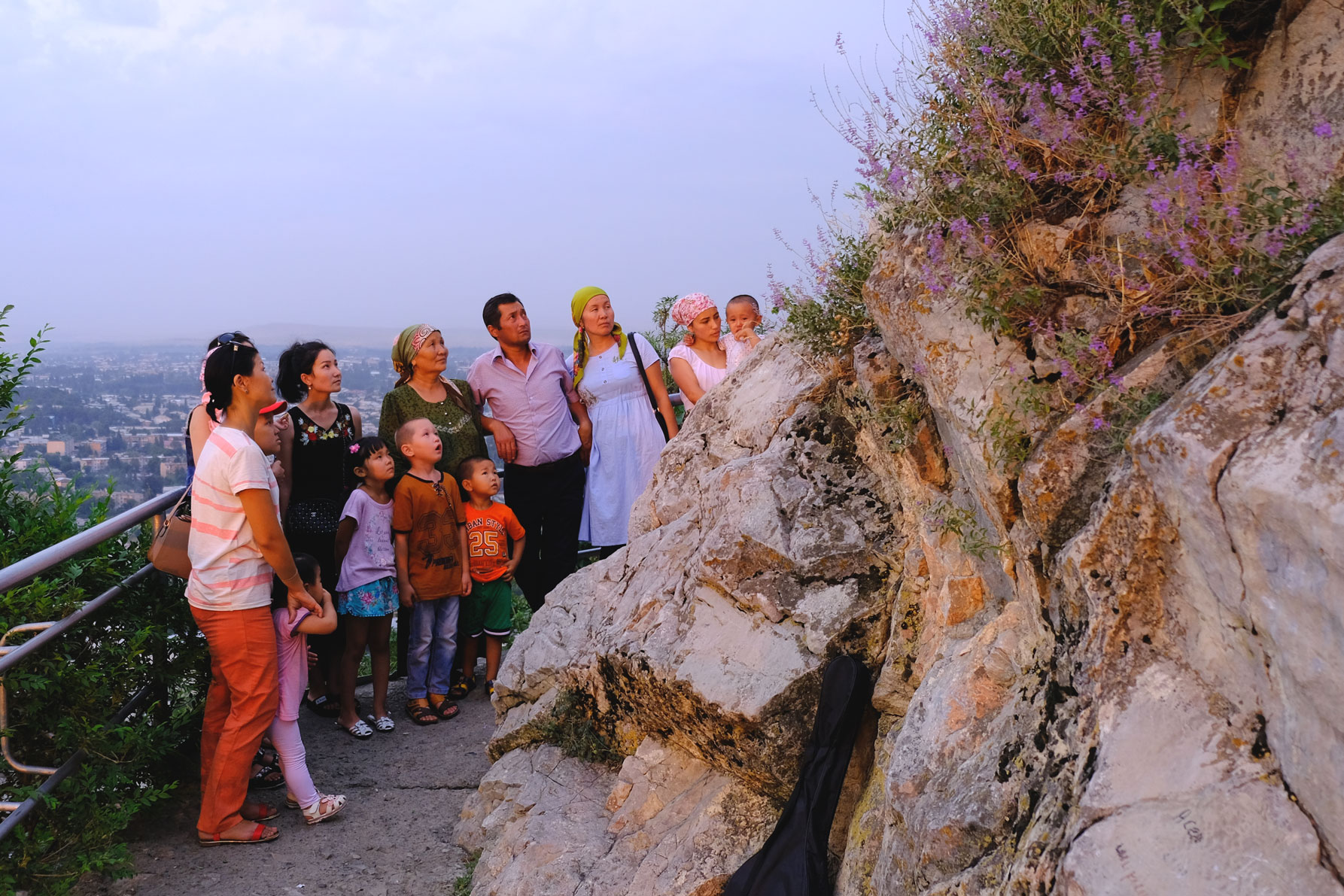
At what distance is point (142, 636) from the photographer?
15.6ft

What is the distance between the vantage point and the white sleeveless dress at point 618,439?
6727mm

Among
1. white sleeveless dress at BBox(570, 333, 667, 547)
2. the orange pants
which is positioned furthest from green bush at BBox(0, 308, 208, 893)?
white sleeveless dress at BBox(570, 333, 667, 547)

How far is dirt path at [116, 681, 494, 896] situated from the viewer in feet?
15.1

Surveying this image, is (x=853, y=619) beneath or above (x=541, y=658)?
above

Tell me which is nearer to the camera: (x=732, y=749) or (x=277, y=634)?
(x=732, y=749)

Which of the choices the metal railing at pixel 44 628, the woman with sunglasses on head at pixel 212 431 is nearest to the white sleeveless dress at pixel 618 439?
the woman with sunglasses on head at pixel 212 431

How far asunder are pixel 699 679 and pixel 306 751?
3.24 metres

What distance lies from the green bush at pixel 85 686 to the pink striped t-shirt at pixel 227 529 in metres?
0.48

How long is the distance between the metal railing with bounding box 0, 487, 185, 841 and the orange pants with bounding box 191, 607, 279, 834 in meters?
0.49

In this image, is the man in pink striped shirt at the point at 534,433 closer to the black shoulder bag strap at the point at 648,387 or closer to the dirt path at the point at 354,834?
the black shoulder bag strap at the point at 648,387

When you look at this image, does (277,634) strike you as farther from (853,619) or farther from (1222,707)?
(1222,707)

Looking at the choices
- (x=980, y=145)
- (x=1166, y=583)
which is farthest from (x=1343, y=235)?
(x=980, y=145)

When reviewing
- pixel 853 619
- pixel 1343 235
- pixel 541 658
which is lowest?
pixel 541 658

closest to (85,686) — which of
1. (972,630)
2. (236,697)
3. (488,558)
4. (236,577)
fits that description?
(236,697)
